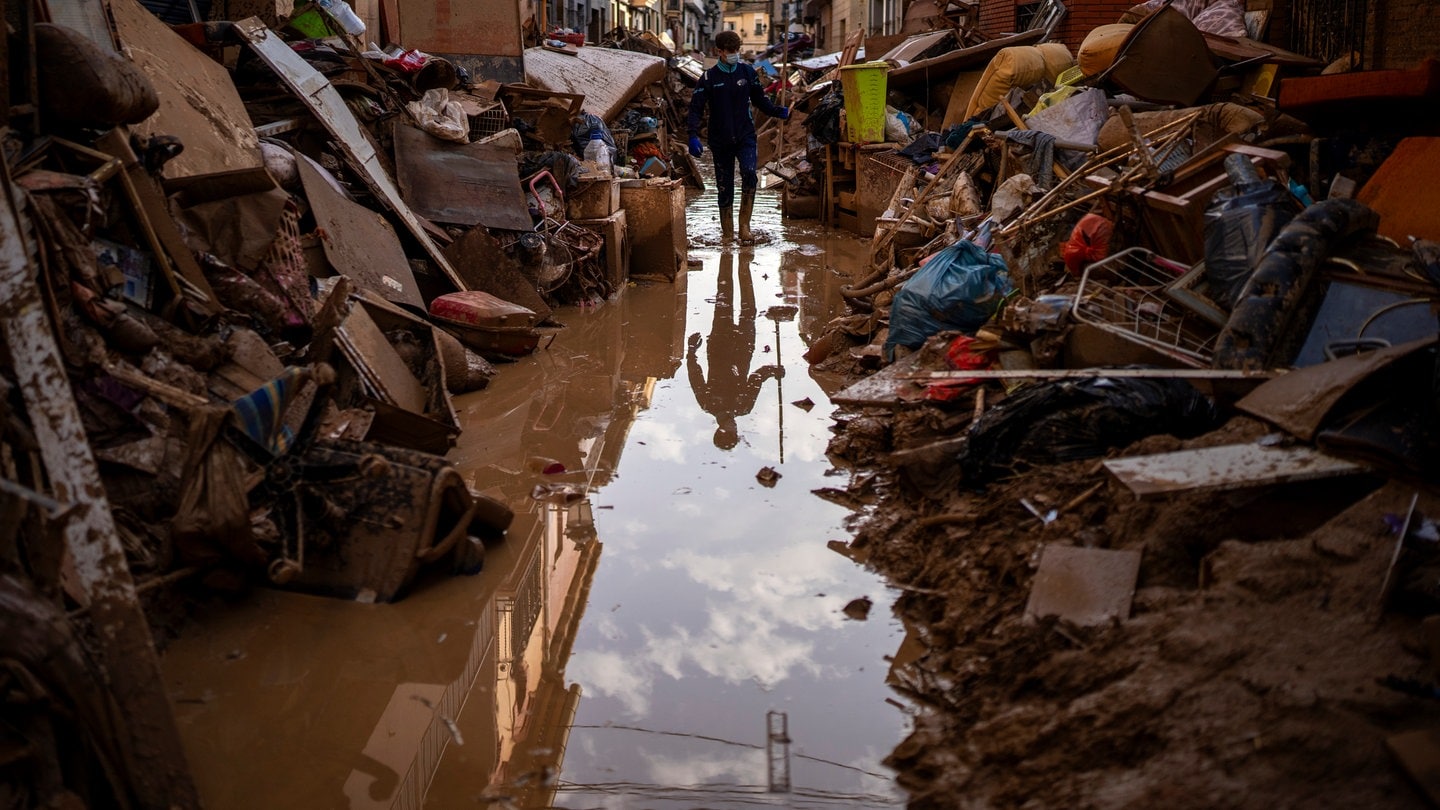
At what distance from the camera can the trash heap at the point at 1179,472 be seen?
2615 mm

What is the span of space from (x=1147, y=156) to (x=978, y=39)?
34.4 feet

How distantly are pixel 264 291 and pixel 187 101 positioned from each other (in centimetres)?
183

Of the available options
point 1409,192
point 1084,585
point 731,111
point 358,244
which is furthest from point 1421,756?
point 731,111

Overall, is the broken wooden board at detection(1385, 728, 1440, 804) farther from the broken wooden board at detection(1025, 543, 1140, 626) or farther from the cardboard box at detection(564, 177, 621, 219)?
the cardboard box at detection(564, 177, 621, 219)

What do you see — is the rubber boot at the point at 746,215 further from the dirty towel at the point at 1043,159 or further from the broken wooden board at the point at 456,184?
the dirty towel at the point at 1043,159

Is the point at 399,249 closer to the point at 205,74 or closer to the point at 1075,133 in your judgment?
the point at 205,74

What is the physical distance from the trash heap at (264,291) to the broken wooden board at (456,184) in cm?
2

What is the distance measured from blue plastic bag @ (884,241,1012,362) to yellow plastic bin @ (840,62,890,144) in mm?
6569

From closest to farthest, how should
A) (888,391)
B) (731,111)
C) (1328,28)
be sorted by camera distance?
(888,391)
(1328,28)
(731,111)

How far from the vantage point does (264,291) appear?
5574mm

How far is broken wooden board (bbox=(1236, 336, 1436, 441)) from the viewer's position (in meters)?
3.48

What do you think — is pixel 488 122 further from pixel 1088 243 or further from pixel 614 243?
pixel 1088 243

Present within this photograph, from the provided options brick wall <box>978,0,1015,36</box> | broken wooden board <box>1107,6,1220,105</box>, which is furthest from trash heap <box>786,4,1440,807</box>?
brick wall <box>978,0,1015,36</box>

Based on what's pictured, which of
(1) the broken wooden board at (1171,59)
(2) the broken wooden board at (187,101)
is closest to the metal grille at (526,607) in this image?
(2) the broken wooden board at (187,101)
